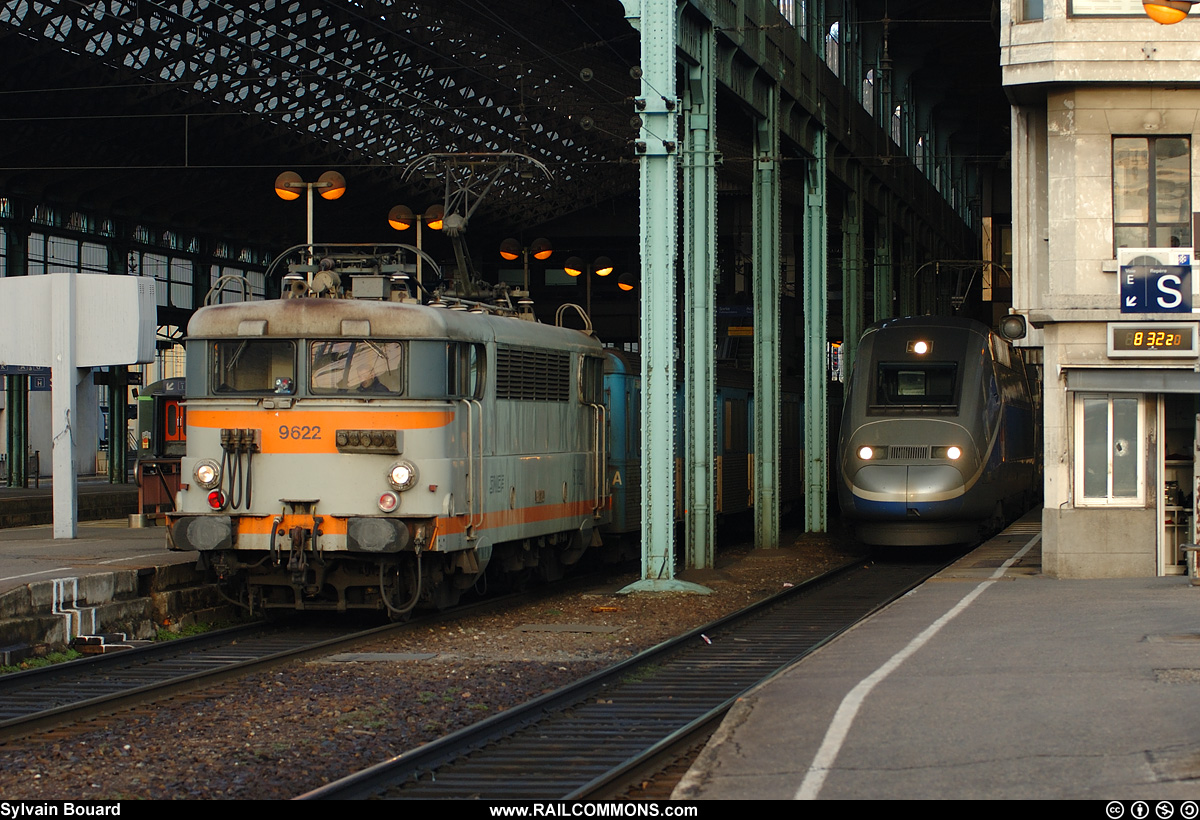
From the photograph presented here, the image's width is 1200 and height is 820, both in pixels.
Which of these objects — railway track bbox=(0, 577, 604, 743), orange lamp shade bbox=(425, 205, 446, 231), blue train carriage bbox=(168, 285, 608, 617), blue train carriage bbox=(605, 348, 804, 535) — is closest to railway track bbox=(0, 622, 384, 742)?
railway track bbox=(0, 577, 604, 743)

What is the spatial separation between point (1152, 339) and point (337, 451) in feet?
30.8

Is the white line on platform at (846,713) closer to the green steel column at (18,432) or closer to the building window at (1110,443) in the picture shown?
the building window at (1110,443)

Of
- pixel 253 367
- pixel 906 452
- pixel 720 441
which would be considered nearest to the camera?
pixel 253 367

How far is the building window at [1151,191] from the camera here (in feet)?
58.1

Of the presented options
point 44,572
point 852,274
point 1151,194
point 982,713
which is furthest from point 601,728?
point 852,274

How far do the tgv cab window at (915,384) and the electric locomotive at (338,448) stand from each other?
9.45 m

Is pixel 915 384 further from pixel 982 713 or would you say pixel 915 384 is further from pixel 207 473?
pixel 982 713

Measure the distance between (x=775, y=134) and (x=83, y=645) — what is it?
1594cm

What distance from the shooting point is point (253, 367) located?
15.3 metres

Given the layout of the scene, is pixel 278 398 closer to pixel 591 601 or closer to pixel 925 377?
pixel 591 601

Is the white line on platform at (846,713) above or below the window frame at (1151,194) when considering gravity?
below

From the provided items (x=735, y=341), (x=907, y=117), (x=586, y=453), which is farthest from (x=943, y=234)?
(x=586, y=453)

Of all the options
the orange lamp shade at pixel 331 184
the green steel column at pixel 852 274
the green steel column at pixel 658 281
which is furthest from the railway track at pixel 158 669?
the green steel column at pixel 852 274

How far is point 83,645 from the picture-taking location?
48.5 ft
